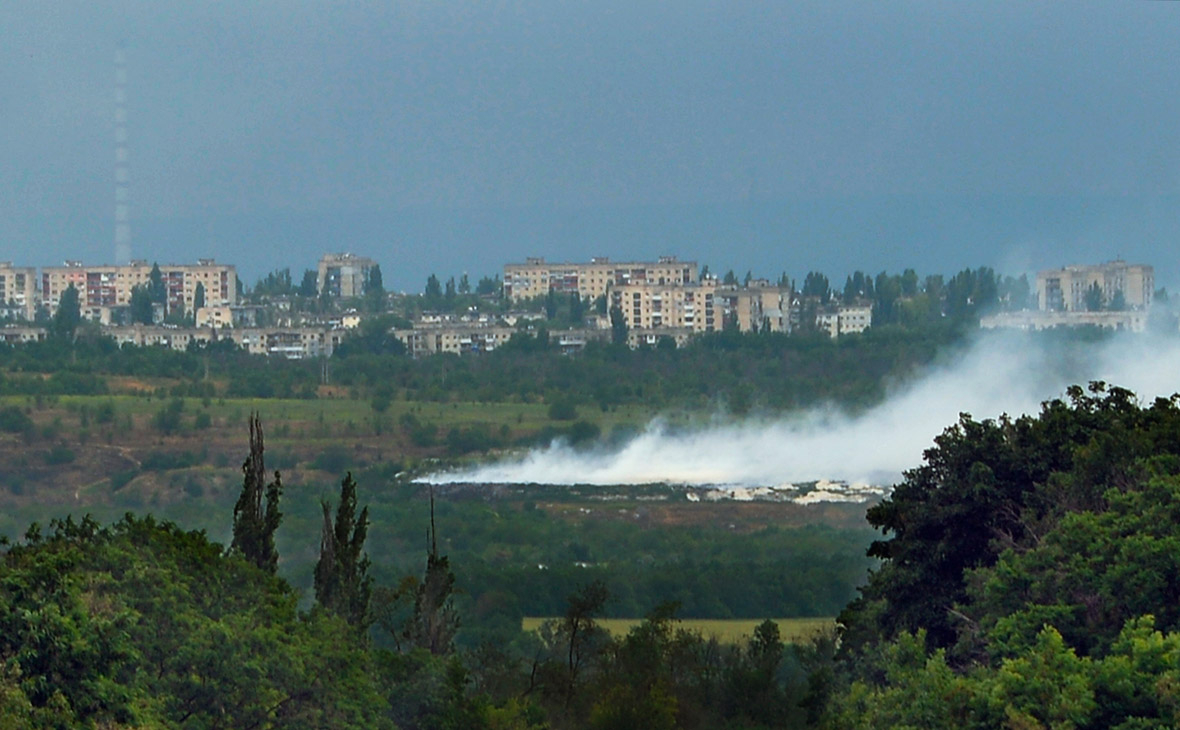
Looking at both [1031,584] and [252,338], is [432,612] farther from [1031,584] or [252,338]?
[252,338]

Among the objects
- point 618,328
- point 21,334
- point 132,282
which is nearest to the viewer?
point 21,334

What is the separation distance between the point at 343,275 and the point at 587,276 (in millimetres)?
22580

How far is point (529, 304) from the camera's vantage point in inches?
6644

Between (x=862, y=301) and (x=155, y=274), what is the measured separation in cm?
5054

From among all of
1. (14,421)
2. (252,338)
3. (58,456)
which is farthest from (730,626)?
(252,338)

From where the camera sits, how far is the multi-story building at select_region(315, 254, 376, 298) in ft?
604

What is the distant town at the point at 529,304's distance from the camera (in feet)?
455

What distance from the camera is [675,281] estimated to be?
16925cm

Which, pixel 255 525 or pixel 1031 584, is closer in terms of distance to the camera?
pixel 1031 584

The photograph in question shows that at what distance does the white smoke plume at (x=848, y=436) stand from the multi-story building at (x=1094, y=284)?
143ft

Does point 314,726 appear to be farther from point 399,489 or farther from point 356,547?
point 399,489

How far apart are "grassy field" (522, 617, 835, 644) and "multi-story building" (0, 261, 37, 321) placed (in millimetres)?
115050

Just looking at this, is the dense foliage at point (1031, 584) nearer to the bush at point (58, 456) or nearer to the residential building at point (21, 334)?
the bush at point (58, 456)

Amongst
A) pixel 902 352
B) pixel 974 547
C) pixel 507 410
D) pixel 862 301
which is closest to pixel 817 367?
pixel 902 352
